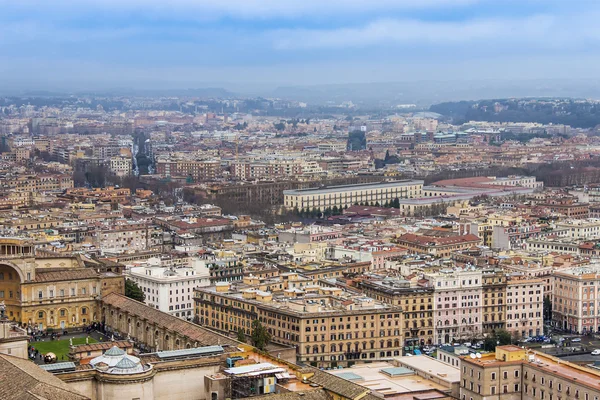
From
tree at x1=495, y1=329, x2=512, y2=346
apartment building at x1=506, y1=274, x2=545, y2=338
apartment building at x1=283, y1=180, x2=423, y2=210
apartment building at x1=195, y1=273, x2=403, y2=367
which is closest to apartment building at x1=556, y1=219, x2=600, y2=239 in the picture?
apartment building at x1=506, y1=274, x2=545, y2=338

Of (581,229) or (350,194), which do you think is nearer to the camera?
(581,229)

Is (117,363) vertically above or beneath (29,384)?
beneath

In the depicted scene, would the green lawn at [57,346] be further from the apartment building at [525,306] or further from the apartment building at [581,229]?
the apartment building at [581,229]

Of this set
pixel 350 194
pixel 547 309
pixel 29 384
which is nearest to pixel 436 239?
pixel 547 309

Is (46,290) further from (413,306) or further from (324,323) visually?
(413,306)

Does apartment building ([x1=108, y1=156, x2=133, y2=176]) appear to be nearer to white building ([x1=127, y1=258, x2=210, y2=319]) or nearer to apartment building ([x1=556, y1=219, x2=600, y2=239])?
apartment building ([x1=556, y1=219, x2=600, y2=239])

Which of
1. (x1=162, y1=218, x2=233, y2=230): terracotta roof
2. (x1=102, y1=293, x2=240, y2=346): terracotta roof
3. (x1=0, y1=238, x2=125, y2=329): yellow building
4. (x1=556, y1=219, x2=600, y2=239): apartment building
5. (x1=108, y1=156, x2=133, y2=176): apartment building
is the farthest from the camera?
(x1=108, y1=156, x2=133, y2=176): apartment building

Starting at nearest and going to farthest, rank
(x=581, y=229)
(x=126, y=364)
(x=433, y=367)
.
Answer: (x=126, y=364), (x=433, y=367), (x=581, y=229)
